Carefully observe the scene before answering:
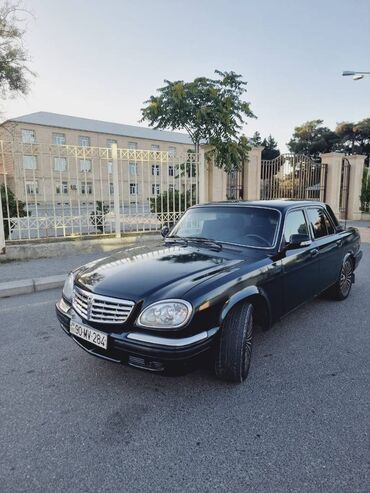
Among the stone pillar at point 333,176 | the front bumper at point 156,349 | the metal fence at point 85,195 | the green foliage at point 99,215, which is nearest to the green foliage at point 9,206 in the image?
the metal fence at point 85,195

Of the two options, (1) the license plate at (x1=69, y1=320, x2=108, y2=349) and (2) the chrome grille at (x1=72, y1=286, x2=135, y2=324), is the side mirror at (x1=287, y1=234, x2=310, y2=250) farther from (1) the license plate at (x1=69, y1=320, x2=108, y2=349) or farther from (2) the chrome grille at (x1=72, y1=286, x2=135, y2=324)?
(1) the license plate at (x1=69, y1=320, x2=108, y2=349)

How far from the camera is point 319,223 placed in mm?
4562

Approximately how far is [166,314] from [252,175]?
36.8ft

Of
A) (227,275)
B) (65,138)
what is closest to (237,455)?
(227,275)

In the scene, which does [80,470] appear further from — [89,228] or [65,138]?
[65,138]

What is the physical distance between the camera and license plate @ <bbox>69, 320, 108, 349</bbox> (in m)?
2.54

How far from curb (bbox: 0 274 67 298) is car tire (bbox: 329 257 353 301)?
15.2ft

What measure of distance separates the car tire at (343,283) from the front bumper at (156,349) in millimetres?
3203

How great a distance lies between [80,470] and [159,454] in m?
0.47

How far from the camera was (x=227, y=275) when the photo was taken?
2777 millimetres

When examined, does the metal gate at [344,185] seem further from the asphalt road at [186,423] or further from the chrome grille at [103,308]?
the chrome grille at [103,308]

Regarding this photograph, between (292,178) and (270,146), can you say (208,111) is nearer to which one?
(292,178)

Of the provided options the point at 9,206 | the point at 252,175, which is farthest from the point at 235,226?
the point at 252,175

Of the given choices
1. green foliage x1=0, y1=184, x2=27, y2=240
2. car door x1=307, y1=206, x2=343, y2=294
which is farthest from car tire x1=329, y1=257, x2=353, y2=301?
green foliage x1=0, y1=184, x2=27, y2=240
